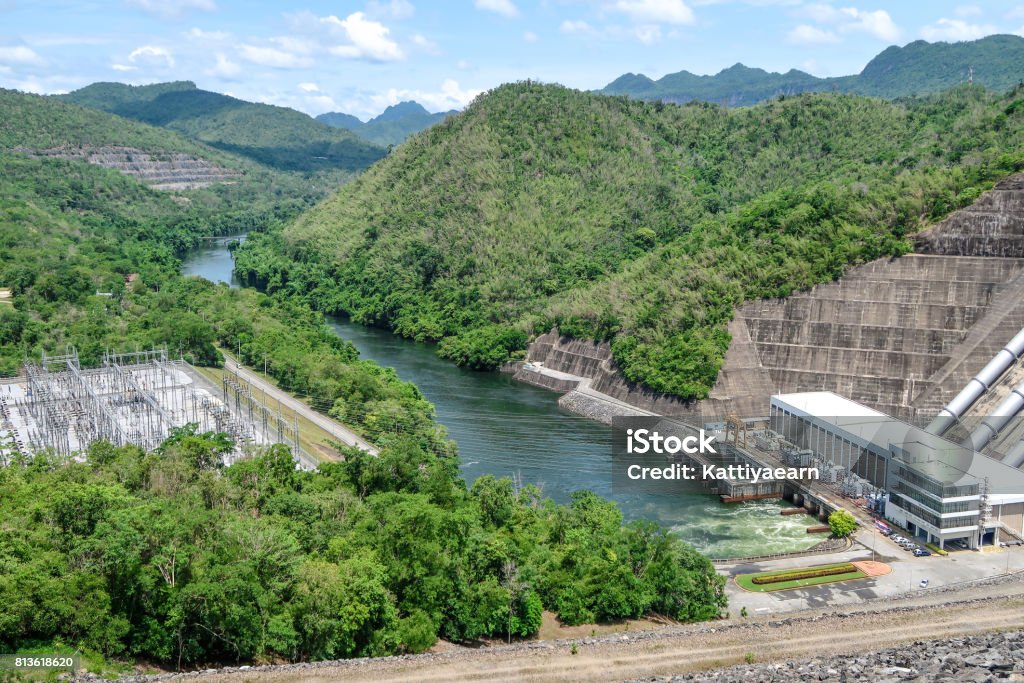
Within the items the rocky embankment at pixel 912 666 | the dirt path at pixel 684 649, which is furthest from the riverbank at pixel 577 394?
the rocky embankment at pixel 912 666

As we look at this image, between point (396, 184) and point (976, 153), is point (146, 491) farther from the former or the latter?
point (396, 184)

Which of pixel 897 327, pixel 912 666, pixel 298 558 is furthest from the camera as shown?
pixel 897 327

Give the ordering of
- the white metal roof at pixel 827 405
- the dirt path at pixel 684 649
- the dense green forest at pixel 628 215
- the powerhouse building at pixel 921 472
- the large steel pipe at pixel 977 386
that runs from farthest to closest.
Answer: the dense green forest at pixel 628 215 → the large steel pipe at pixel 977 386 → the white metal roof at pixel 827 405 → the powerhouse building at pixel 921 472 → the dirt path at pixel 684 649

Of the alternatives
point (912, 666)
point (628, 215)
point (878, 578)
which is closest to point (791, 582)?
point (878, 578)

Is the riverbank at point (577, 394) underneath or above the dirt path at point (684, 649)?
above

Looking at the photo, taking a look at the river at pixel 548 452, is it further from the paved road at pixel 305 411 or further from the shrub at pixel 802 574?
the paved road at pixel 305 411

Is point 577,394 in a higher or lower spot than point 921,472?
lower

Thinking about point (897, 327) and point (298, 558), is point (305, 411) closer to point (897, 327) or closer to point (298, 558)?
point (298, 558)

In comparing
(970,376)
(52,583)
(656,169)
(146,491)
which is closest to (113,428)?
(146,491)
